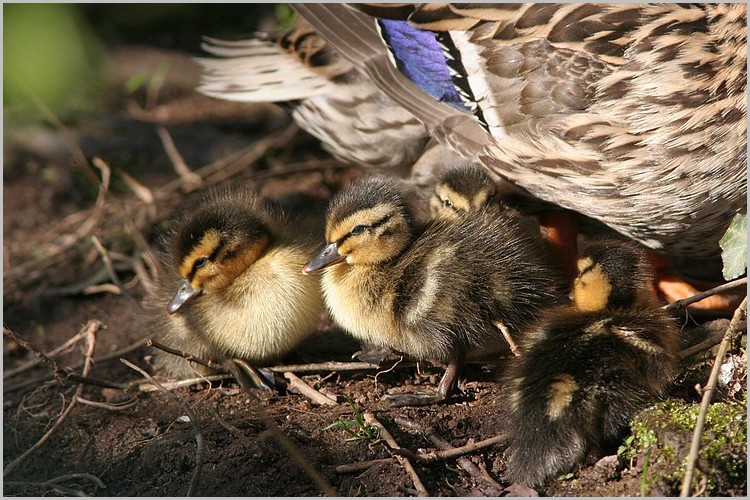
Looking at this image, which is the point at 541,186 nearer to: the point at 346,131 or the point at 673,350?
the point at 673,350

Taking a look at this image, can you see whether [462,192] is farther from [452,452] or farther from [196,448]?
[196,448]

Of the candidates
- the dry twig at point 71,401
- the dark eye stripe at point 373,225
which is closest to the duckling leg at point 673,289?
the dark eye stripe at point 373,225

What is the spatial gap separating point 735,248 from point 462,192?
989 mm

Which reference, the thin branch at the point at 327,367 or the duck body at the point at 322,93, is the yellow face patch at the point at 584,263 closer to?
the thin branch at the point at 327,367

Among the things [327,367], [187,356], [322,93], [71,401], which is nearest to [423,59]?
[322,93]

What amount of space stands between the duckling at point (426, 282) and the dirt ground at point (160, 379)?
0.22 meters

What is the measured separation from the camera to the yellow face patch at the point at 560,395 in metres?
2.68

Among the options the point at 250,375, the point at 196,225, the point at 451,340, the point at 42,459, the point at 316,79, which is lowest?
the point at 42,459

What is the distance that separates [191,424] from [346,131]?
5.30 feet

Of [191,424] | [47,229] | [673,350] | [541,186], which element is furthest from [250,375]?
[47,229]

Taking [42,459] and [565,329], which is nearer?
[565,329]

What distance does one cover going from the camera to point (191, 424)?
319 cm

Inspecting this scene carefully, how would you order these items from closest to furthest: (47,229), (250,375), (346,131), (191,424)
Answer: (191,424)
(250,375)
(346,131)
(47,229)

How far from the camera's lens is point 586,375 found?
2756 mm
